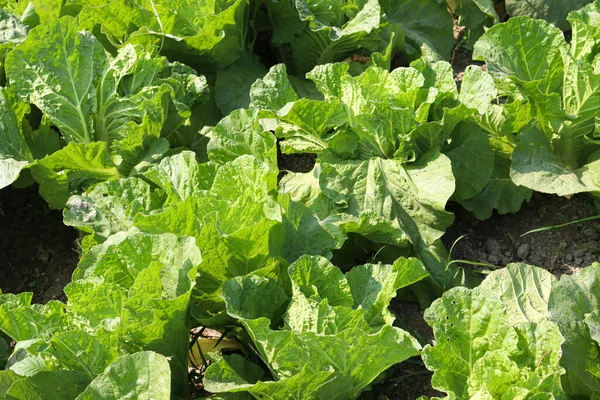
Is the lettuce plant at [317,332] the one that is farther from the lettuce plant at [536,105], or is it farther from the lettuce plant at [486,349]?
the lettuce plant at [536,105]

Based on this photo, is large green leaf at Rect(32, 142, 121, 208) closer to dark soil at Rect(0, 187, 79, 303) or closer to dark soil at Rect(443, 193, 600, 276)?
dark soil at Rect(0, 187, 79, 303)

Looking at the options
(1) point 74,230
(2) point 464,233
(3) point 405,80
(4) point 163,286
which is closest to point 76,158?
(1) point 74,230

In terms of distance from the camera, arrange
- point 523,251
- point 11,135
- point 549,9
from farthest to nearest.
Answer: point 549,9, point 11,135, point 523,251

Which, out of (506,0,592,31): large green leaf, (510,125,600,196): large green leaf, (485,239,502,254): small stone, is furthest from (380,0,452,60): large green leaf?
(485,239,502,254): small stone

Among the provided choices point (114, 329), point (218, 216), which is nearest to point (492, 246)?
point (218, 216)

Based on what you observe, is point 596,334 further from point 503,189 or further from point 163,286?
point 163,286

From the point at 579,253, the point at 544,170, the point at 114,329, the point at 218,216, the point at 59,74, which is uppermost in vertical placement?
the point at 59,74

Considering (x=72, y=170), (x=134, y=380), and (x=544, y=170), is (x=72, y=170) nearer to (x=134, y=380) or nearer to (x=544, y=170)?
(x=134, y=380)

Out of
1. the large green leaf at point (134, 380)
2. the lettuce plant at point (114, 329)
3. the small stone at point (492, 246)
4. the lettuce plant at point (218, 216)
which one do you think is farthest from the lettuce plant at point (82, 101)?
the small stone at point (492, 246)
